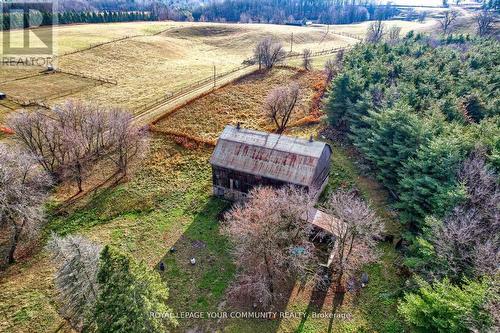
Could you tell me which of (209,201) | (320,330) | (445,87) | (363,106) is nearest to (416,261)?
(320,330)

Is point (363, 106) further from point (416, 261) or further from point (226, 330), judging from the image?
point (226, 330)

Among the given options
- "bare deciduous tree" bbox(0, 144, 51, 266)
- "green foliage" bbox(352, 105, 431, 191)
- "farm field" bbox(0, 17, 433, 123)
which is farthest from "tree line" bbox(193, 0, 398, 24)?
"bare deciduous tree" bbox(0, 144, 51, 266)

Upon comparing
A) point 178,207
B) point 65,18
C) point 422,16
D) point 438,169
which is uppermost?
point 422,16

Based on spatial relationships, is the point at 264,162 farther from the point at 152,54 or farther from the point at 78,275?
the point at 152,54

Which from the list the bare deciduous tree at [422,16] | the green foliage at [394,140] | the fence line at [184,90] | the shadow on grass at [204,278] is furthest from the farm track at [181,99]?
the bare deciduous tree at [422,16]

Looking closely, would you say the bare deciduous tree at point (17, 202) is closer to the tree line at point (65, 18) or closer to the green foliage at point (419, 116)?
the green foliage at point (419, 116)

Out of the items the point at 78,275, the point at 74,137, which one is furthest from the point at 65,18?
the point at 78,275
